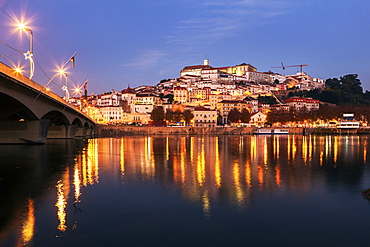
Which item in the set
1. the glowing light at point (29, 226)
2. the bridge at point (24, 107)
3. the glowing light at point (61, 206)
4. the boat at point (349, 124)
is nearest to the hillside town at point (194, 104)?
the boat at point (349, 124)

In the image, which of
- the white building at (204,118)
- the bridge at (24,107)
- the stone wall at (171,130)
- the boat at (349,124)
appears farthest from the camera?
the white building at (204,118)

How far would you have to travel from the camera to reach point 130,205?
13016 millimetres

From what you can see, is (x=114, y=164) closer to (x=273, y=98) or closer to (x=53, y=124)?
(x=53, y=124)

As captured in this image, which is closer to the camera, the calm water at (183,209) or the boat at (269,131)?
the calm water at (183,209)

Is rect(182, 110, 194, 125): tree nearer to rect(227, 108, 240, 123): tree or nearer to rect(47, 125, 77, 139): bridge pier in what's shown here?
rect(227, 108, 240, 123): tree

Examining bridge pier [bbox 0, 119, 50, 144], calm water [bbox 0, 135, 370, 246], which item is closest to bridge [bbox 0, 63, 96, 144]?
bridge pier [bbox 0, 119, 50, 144]

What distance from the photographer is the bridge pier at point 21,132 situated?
140 ft

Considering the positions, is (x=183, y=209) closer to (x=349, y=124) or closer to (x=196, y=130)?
(x=196, y=130)

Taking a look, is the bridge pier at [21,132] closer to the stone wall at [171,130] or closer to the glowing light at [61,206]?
the glowing light at [61,206]

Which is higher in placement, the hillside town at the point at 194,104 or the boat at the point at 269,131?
the hillside town at the point at 194,104

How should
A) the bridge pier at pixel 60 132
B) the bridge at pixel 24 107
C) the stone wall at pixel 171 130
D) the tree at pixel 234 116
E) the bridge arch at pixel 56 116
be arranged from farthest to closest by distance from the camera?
1. the tree at pixel 234 116
2. the stone wall at pixel 171 130
3. the bridge pier at pixel 60 132
4. the bridge arch at pixel 56 116
5. the bridge at pixel 24 107

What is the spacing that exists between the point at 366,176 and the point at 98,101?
170 m

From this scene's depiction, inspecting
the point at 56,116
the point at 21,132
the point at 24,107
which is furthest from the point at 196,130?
the point at 24,107

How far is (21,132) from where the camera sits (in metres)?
43.4
